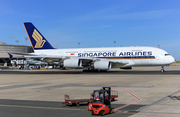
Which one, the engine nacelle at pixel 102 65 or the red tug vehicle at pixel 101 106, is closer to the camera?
the red tug vehicle at pixel 101 106

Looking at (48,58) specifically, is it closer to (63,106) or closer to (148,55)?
(148,55)

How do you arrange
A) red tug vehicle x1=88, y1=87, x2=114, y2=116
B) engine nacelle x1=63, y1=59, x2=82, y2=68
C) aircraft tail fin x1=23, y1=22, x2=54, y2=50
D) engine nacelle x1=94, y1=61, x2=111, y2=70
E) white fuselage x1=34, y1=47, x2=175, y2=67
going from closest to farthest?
red tug vehicle x1=88, y1=87, x2=114, y2=116
engine nacelle x1=94, y1=61, x2=111, y2=70
engine nacelle x1=63, y1=59, x2=82, y2=68
white fuselage x1=34, y1=47, x2=175, y2=67
aircraft tail fin x1=23, y1=22, x2=54, y2=50

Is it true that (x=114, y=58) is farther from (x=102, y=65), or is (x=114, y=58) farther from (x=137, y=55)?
(x=137, y=55)

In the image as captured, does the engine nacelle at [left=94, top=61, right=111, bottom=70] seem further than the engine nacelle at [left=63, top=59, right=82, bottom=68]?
No

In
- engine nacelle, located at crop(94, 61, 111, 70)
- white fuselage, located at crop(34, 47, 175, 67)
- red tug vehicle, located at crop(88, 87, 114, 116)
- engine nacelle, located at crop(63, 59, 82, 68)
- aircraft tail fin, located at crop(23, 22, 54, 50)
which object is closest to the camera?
red tug vehicle, located at crop(88, 87, 114, 116)

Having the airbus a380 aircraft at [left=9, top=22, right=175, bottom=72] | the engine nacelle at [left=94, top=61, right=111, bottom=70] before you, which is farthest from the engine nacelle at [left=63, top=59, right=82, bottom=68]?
the engine nacelle at [left=94, top=61, right=111, bottom=70]

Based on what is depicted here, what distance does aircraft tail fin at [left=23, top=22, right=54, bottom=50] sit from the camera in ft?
147

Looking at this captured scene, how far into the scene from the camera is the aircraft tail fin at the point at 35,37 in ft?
147

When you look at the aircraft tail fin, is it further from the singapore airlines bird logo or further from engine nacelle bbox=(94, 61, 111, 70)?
engine nacelle bbox=(94, 61, 111, 70)

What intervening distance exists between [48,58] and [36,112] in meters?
30.9

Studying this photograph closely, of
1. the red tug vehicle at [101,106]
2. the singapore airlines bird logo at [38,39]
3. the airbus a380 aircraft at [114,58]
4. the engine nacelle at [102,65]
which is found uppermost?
the singapore airlines bird logo at [38,39]

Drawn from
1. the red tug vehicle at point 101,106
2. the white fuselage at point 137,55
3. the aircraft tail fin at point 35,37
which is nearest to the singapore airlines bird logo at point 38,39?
the aircraft tail fin at point 35,37

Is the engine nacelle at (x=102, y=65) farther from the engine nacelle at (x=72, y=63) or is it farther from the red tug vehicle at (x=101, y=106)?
the red tug vehicle at (x=101, y=106)

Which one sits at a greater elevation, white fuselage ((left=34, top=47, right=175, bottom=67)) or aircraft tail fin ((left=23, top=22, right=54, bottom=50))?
aircraft tail fin ((left=23, top=22, right=54, bottom=50))
